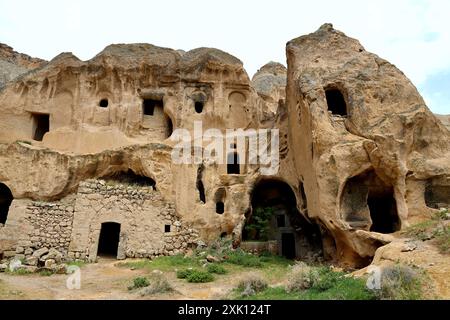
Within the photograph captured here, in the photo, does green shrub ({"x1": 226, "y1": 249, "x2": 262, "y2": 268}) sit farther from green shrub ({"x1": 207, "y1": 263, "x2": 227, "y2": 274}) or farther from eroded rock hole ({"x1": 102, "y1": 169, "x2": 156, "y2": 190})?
eroded rock hole ({"x1": 102, "y1": 169, "x2": 156, "y2": 190})

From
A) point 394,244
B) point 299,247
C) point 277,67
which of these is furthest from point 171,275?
point 277,67

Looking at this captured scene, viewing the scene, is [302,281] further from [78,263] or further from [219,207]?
[78,263]

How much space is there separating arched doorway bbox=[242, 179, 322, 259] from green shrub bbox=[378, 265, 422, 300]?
8.84 m

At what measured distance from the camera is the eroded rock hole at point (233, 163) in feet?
55.9

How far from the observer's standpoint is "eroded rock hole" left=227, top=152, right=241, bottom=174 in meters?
17.0

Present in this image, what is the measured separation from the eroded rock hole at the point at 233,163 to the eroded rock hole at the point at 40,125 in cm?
970

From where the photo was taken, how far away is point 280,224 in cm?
1688

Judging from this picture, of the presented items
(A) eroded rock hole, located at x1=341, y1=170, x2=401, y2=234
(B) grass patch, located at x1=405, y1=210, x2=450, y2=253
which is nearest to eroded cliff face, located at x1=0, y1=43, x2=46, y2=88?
(A) eroded rock hole, located at x1=341, y1=170, x2=401, y2=234

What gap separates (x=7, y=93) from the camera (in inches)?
661

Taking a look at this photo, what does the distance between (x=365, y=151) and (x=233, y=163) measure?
7034 millimetres

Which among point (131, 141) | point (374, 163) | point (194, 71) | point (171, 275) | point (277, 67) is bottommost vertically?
point (171, 275)

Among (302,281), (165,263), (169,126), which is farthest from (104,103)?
(302,281)

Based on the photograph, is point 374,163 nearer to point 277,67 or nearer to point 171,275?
point 171,275

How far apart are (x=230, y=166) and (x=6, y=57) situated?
17.0 m
